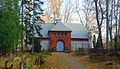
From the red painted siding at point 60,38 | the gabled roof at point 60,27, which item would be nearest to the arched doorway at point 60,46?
the red painted siding at point 60,38

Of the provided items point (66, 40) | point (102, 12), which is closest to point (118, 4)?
point (102, 12)

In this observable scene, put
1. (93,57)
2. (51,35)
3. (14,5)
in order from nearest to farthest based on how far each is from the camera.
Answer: (93,57), (14,5), (51,35)

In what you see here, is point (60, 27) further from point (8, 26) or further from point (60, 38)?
point (8, 26)

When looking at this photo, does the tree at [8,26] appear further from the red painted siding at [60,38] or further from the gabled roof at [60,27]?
the gabled roof at [60,27]

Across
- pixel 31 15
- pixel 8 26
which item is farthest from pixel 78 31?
pixel 8 26

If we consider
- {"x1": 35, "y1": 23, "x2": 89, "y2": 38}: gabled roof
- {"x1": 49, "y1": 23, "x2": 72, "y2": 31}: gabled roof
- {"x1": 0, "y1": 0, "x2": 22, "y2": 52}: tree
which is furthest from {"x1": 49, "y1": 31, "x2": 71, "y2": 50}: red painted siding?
{"x1": 0, "y1": 0, "x2": 22, "y2": 52}: tree

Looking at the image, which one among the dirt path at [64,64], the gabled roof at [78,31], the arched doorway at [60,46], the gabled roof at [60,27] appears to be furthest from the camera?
the gabled roof at [78,31]

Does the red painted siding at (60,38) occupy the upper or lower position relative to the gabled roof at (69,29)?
lower

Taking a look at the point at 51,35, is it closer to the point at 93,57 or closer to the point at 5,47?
the point at 5,47

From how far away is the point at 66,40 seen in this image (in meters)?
71.2

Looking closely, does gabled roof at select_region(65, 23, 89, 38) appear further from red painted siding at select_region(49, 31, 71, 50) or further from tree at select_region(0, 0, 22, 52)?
tree at select_region(0, 0, 22, 52)

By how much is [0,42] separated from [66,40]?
3329cm

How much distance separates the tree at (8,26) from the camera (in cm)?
3944

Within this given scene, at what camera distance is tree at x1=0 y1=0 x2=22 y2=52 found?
1553 inches
